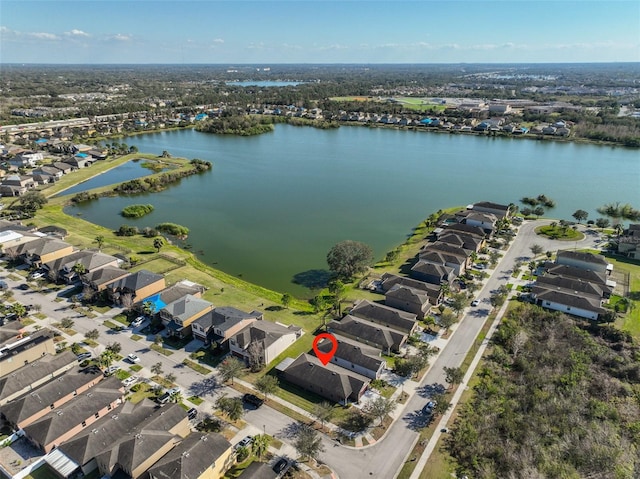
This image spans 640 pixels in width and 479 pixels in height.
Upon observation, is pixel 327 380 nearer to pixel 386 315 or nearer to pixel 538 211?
pixel 386 315

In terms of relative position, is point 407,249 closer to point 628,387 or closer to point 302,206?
point 302,206

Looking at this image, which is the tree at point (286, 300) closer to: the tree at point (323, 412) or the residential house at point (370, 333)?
the residential house at point (370, 333)

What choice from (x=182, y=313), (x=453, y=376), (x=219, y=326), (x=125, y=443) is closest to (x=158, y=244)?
(x=182, y=313)

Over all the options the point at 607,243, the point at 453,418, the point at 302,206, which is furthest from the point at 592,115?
the point at 453,418

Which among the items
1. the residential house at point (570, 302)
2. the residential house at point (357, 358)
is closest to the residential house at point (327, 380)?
the residential house at point (357, 358)

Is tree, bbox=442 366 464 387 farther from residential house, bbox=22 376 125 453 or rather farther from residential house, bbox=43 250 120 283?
residential house, bbox=43 250 120 283

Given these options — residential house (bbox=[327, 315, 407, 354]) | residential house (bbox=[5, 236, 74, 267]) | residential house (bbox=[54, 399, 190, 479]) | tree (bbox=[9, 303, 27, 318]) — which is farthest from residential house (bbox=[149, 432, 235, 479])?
residential house (bbox=[5, 236, 74, 267])
